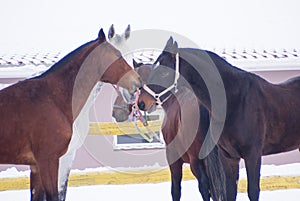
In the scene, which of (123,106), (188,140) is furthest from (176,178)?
(123,106)

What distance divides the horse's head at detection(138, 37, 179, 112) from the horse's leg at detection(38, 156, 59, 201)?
43.4 inches

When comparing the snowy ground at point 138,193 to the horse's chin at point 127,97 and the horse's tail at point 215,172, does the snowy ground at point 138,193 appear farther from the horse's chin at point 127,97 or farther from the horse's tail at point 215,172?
the horse's chin at point 127,97

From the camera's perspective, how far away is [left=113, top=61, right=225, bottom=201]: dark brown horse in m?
4.46

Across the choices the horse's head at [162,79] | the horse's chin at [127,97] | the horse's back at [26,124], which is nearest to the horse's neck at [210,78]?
the horse's head at [162,79]

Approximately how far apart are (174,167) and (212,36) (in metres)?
8.39

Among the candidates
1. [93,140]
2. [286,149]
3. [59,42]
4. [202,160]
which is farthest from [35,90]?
[59,42]

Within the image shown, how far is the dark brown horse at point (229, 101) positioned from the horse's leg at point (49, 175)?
111 cm

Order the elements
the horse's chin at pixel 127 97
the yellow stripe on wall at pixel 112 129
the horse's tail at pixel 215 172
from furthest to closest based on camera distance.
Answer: the yellow stripe on wall at pixel 112 129 → the horse's chin at pixel 127 97 → the horse's tail at pixel 215 172

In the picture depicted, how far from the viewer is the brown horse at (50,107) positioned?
3375mm

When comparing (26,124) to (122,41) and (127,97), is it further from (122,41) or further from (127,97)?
(127,97)

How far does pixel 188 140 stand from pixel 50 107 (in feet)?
5.48

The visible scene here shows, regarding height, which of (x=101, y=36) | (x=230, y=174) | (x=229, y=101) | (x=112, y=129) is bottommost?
(x=112, y=129)

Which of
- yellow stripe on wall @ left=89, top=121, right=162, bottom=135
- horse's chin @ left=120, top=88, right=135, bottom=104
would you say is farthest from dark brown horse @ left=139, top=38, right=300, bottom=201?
yellow stripe on wall @ left=89, top=121, right=162, bottom=135

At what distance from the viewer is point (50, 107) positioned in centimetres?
351
